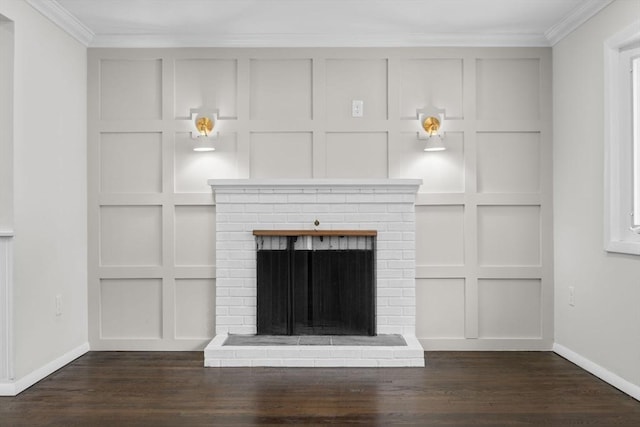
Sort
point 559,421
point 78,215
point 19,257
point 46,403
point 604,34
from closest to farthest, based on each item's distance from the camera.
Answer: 1. point 559,421
2. point 46,403
3. point 19,257
4. point 604,34
5. point 78,215

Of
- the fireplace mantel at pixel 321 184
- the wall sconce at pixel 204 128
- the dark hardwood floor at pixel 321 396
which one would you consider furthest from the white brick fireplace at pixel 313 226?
the dark hardwood floor at pixel 321 396

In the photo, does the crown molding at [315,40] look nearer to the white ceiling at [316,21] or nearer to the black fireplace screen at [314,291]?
the white ceiling at [316,21]

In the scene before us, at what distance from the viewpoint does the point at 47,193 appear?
3.64m

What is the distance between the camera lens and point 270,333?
4.14 m

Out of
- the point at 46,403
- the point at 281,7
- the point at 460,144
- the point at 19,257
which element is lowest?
the point at 46,403

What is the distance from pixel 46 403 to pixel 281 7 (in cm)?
283

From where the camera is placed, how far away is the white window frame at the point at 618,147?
335cm

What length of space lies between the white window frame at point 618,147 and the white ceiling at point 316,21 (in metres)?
0.40

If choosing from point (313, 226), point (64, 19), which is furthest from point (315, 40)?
point (64, 19)

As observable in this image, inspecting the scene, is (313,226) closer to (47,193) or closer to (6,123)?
(47,193)

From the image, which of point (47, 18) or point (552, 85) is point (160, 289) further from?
point (552, 85)

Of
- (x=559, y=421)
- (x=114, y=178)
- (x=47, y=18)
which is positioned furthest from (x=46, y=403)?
(x=559, y=421)

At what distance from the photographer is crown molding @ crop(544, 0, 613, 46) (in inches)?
139

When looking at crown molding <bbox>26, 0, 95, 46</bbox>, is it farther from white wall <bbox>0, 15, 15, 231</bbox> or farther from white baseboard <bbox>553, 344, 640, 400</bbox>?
white baseboard <bbox>553, 344, 640, 400</bbox>
